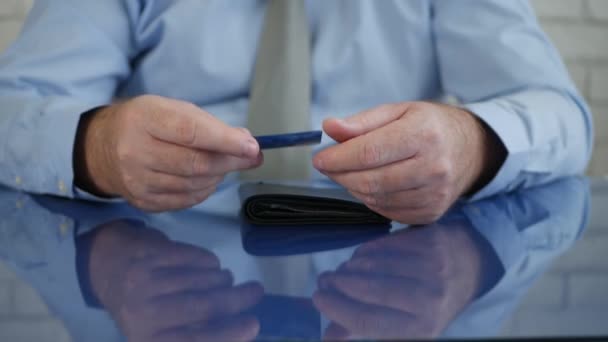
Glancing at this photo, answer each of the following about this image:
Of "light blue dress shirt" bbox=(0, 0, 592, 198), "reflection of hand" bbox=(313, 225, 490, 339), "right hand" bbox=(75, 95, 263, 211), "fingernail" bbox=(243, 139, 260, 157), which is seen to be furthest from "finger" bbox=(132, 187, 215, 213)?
"light blue dress shirt" bbox=(0, 0, 592, 198)

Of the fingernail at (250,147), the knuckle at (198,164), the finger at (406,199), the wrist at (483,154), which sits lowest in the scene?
the wrist at (483,154)

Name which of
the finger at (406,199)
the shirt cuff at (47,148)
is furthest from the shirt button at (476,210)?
the shirt cuff at (47,148)

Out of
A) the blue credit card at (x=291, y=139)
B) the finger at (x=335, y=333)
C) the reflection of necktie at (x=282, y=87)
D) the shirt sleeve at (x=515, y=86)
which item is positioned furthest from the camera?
the reflection of necktie at (x=282, y=87)

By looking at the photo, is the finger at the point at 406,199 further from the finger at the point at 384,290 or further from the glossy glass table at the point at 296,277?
the finger at the point at 384,290

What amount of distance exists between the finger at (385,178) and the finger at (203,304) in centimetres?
22

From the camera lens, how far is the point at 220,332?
36 cm

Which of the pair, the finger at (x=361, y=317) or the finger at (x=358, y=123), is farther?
the finger at (x=358, y=123)

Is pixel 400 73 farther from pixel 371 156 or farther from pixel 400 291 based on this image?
pixel 400 291

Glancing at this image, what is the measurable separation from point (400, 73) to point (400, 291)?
858mm

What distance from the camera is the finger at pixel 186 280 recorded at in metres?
0.45

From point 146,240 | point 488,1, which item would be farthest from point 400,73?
point 146,240

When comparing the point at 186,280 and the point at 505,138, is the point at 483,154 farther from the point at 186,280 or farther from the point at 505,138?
the point at 186,280

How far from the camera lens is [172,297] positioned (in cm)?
43

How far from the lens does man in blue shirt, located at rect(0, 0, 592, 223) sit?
66 cm
